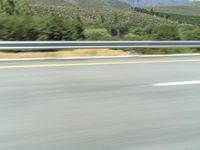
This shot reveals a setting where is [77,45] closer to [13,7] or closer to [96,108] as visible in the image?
[96,108]

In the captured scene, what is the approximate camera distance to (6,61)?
1133 cm

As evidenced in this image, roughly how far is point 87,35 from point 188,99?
1051cm

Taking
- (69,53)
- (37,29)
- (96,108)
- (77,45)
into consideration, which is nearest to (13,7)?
(37,29)

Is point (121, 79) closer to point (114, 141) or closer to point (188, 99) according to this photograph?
point (188, 99)

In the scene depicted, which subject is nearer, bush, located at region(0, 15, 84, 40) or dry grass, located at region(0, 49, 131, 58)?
dry grass, located at region(0, 49, 131, 58)

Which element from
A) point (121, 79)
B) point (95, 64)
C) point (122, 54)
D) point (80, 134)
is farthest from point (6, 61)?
point (80, 134)

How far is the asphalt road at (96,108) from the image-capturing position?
5129mm

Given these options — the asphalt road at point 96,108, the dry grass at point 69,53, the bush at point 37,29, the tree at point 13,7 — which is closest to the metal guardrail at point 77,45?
the dry grass at point 69,53

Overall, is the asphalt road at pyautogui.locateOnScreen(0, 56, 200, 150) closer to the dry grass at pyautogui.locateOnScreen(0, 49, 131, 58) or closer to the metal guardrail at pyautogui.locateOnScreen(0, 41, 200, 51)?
the metal guardrail at pyautogui.locateOnScreen(0, 41, 200, 51)

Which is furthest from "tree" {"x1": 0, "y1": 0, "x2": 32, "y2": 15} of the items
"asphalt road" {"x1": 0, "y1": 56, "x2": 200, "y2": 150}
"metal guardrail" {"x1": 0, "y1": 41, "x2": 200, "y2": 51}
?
A: "asphalt road" {"x1": 0, "y1": 56, "x2": 200, "y2": 150}

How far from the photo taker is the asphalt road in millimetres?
5129

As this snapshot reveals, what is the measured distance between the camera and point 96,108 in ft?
21.7

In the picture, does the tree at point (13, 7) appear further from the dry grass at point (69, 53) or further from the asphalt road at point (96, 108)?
the asphalt road at point (96, 108)

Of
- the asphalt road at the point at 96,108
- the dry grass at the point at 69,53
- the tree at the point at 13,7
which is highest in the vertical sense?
the asphalt road at the point at 96,108
